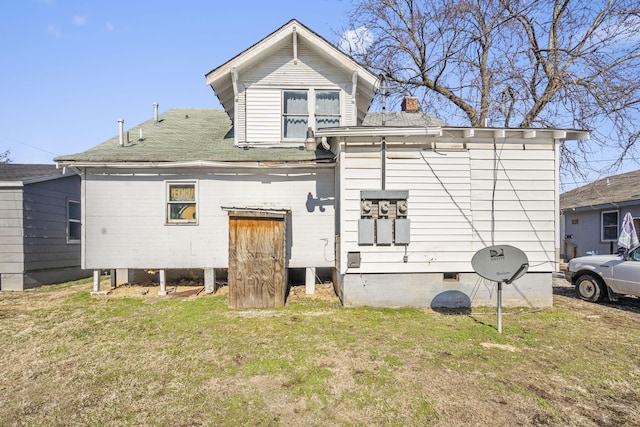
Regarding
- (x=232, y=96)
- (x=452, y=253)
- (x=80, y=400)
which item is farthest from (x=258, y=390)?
(x=232, y=96)

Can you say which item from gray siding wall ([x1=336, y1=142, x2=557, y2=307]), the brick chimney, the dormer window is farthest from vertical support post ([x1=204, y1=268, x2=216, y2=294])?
the brick chimney

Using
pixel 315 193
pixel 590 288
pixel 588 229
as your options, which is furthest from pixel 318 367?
pixel 588 229

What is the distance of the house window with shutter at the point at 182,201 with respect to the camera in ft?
31.4

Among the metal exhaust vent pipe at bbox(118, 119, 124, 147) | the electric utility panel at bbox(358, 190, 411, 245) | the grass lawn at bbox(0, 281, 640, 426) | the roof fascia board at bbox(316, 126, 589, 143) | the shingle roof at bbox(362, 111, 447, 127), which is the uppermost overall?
the shingle roof at bbox(362, 111, 447, 127)

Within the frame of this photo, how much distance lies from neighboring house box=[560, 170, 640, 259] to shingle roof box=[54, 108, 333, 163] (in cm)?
1355

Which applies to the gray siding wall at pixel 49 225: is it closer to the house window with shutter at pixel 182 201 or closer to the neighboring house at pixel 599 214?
the house window with shutter at pixel 182 201

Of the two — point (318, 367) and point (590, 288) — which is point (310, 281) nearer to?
point (318, 367)

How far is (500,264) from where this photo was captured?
6223mm

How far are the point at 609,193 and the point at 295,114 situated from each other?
55.6 feet

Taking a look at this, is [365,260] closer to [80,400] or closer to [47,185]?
[80,400]

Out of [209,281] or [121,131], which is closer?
[209,281]

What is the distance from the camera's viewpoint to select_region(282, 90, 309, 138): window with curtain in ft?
34.7

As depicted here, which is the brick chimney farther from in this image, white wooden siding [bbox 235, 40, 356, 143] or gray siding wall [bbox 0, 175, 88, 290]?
gray siding wall [bbox 0, 175, 88, 290]

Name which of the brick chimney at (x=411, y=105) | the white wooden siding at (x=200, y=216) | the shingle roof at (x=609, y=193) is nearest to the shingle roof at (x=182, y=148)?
the white wooden siding at (x=200, y=216)
